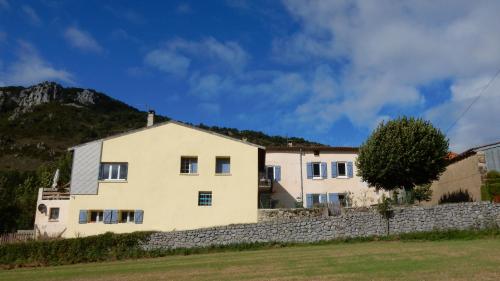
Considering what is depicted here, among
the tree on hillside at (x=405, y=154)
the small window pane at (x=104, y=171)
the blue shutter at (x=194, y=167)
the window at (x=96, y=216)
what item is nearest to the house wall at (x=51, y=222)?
the window at (x=96, y=216)

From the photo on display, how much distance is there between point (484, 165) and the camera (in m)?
27.6

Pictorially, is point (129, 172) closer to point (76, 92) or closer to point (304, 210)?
point (304, 210)

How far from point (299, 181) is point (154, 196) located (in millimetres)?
15495

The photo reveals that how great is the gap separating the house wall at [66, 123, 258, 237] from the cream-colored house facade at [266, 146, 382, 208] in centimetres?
950

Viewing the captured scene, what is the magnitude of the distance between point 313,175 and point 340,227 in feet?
53.3

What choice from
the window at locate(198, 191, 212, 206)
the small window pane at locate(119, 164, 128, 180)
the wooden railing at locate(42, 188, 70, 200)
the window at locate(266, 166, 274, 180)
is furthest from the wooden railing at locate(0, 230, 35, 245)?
the window at locate(266, 166, 274, 180)

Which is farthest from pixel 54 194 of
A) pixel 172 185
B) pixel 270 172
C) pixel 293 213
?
pixel 270 172

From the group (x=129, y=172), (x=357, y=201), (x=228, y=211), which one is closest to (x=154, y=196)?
(x=129, y=172)

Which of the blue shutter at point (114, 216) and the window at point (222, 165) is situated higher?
the window at point (222, 165)

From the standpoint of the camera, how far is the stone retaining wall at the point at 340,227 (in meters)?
25.0

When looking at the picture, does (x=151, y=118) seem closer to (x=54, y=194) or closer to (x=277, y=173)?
(x=54, y=194)

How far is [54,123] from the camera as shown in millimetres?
91625

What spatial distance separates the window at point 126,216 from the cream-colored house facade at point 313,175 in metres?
14.1

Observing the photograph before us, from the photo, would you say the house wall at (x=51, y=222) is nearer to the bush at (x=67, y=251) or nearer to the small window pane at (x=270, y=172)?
the bush at (x=67, y=251)
